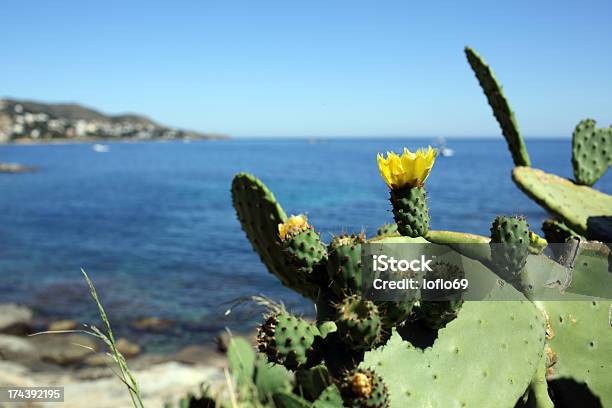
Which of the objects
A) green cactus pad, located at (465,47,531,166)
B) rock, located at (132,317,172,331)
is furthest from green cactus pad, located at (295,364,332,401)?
rock, located at (132,317,172,331)

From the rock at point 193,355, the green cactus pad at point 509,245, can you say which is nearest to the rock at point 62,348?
the rock at point 193,355

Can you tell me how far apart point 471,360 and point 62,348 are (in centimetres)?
902

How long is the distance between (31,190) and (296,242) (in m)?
40.9

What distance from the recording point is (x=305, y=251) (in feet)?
4.88

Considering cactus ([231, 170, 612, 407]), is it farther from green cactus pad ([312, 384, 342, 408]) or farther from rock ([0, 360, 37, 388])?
rock ([0, 360, 37, 388])

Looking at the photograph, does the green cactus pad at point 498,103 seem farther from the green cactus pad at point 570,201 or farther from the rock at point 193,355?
the rock at point 193,355

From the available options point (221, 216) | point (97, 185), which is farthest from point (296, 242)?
point (97, 185)

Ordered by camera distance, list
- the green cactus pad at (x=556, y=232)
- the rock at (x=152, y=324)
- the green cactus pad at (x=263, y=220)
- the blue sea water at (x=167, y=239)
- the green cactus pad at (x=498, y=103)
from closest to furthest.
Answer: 1. the green cactus pad at (x=263, y=220)
2. the green cactus pad at (x=556, y=232)
3. the green cactus pad at (x=498, y=103)
4. the rock at (x=152, y=324)
5. the blue sea water at (x=167, y=239)

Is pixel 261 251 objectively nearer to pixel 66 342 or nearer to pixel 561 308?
pixel 561 308

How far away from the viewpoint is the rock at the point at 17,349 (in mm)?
8843

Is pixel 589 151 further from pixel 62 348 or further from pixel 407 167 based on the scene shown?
pixel 62 348

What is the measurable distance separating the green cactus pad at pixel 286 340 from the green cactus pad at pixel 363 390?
15cm

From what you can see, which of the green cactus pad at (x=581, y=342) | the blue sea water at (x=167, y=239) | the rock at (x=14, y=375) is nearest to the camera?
the green cactus pad at (x=581, y=342)

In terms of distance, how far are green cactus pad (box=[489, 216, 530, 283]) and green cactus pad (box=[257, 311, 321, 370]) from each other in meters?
0.64
